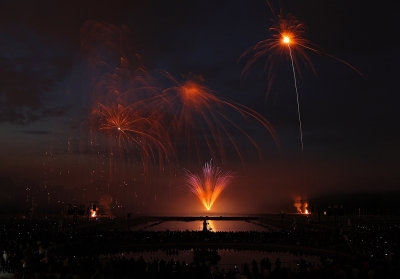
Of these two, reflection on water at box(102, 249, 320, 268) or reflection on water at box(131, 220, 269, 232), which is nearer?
reflection on water at box(102, 249, 320, 268)

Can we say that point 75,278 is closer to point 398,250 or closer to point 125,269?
point 125,269

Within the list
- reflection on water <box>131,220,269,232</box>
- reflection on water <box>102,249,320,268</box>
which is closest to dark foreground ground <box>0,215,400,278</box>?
reflection on water <box>102,249,320,268</box>

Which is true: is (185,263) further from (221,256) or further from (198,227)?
(198,227)

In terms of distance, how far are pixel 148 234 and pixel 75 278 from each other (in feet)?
64.4

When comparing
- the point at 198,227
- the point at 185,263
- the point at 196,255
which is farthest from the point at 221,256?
the point at 198,227

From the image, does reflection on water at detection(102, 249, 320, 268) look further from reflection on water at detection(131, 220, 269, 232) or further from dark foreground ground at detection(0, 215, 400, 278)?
reflection on water at detection(131, 220, 269, 232)

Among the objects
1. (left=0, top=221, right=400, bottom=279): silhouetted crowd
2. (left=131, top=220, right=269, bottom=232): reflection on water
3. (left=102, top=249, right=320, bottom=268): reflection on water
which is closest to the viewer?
(left=0, top=221, right=400, bottom=279): silhouetted crowd

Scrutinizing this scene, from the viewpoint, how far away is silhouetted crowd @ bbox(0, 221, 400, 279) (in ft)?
66.6

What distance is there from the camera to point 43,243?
30.2 meters

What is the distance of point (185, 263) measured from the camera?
2384 cm

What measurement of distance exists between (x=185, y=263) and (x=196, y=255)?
4985 millimetres

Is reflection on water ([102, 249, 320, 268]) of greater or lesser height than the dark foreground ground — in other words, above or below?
below

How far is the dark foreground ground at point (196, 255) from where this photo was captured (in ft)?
66.8

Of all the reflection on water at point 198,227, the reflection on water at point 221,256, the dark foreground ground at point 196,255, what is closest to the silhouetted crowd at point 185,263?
the dark foreground ground at point 196,255
